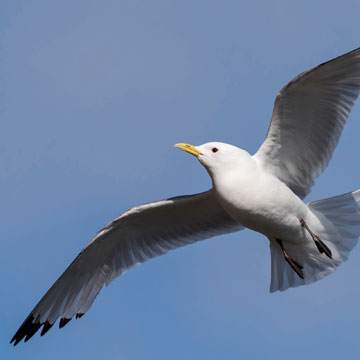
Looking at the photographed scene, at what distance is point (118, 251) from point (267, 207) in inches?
84.2

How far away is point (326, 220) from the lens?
8047 millimetres

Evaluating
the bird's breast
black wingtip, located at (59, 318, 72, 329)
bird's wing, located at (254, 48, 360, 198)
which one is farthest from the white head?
black wingtip, located at (59, 318, 72, 329)

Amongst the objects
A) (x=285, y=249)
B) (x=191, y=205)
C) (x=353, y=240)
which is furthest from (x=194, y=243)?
(x=353, y=240)

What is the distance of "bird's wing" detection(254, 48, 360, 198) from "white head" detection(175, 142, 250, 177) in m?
0.39

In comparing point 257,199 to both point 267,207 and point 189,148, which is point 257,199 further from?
point 189,148

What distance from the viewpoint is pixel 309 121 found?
311 inches

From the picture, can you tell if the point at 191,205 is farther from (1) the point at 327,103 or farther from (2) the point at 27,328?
(2) the point at 27,328

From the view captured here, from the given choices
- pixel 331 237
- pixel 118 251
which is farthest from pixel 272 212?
pixel 118 251

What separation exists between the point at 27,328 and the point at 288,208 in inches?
136

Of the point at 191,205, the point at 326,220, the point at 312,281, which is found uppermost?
the point at 191,205

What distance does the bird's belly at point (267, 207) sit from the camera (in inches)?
292

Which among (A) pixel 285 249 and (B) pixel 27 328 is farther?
(B) pixel 27 328

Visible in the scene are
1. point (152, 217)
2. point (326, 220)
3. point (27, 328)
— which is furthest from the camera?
point (27, 328)

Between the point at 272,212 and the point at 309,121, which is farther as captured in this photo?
the point at 309,121
